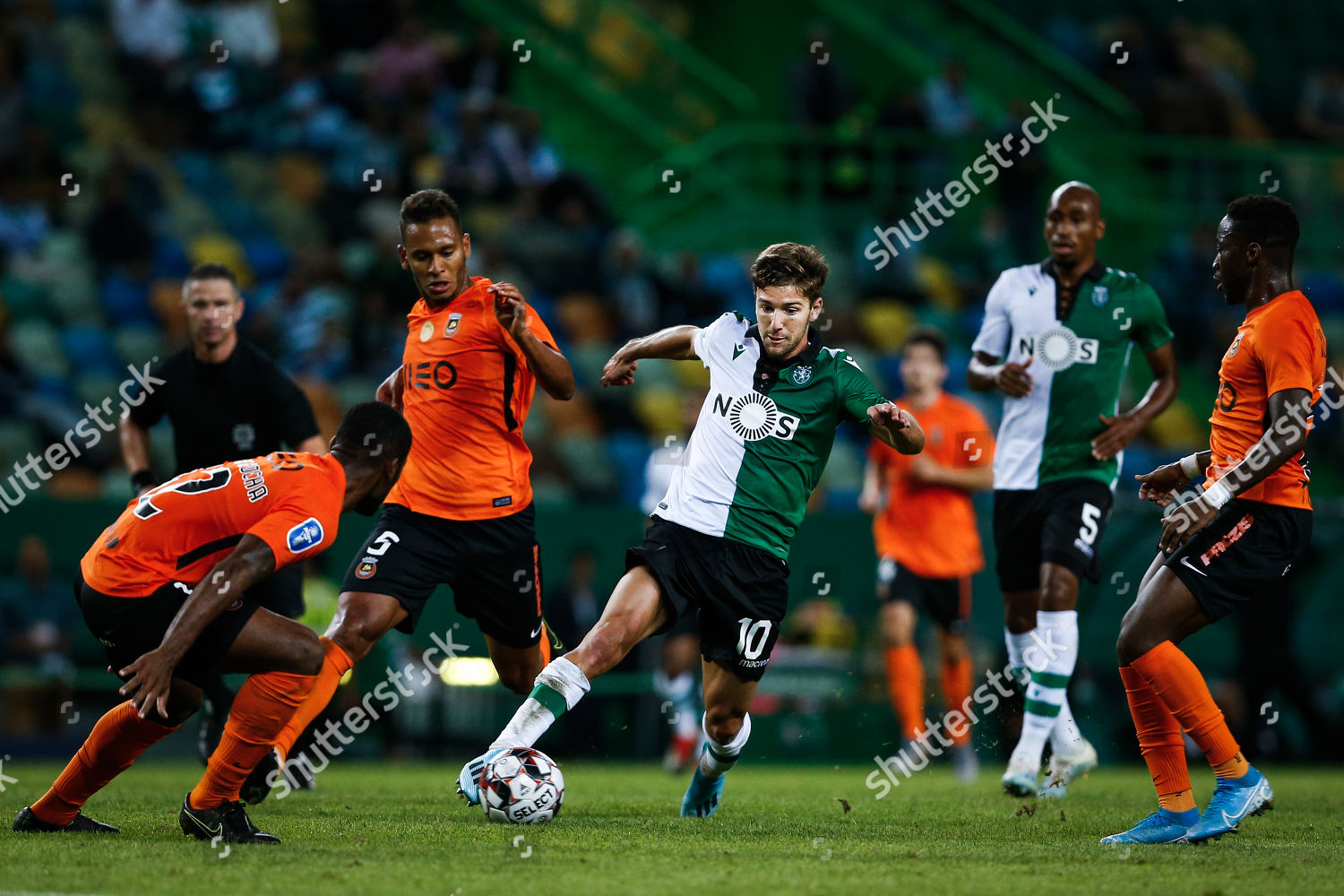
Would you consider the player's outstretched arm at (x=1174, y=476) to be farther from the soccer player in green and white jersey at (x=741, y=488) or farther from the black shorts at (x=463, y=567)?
Result: the black shorts at (x=463, y=567)

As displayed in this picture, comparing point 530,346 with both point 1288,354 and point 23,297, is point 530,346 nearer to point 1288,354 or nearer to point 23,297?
point 1288,354

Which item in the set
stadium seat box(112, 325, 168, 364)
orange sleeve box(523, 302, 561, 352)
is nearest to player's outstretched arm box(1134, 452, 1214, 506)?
orange sleeve box(523, 302, 561, 352)

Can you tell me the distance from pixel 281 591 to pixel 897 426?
11.7 ft

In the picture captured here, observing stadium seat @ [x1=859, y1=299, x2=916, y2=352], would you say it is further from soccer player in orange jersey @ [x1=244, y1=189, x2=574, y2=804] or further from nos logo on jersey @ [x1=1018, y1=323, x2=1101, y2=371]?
soccer player in orange jersey @ [x1=244, y1=189, x2=574, y2=804]

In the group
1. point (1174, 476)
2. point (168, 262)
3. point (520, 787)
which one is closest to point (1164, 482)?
point (1174, 476)

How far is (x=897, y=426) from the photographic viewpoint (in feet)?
20.0

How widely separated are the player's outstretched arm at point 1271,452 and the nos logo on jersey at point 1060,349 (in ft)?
7.57

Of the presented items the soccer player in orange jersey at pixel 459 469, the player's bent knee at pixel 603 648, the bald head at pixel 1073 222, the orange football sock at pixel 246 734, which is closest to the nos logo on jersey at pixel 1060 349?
the bald head at pixel 1073 222

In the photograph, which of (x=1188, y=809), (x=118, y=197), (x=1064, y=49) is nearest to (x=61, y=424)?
(x=118, y=197)

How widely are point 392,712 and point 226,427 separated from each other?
5162mm

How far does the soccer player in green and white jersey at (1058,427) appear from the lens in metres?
8.02

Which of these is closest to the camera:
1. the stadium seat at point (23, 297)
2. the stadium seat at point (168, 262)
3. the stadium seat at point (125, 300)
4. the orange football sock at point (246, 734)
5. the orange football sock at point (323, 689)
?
the orange football sock at point (246, 734)

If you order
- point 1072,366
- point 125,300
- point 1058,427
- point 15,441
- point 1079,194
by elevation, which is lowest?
point 15,441

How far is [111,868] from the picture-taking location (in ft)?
17.0
